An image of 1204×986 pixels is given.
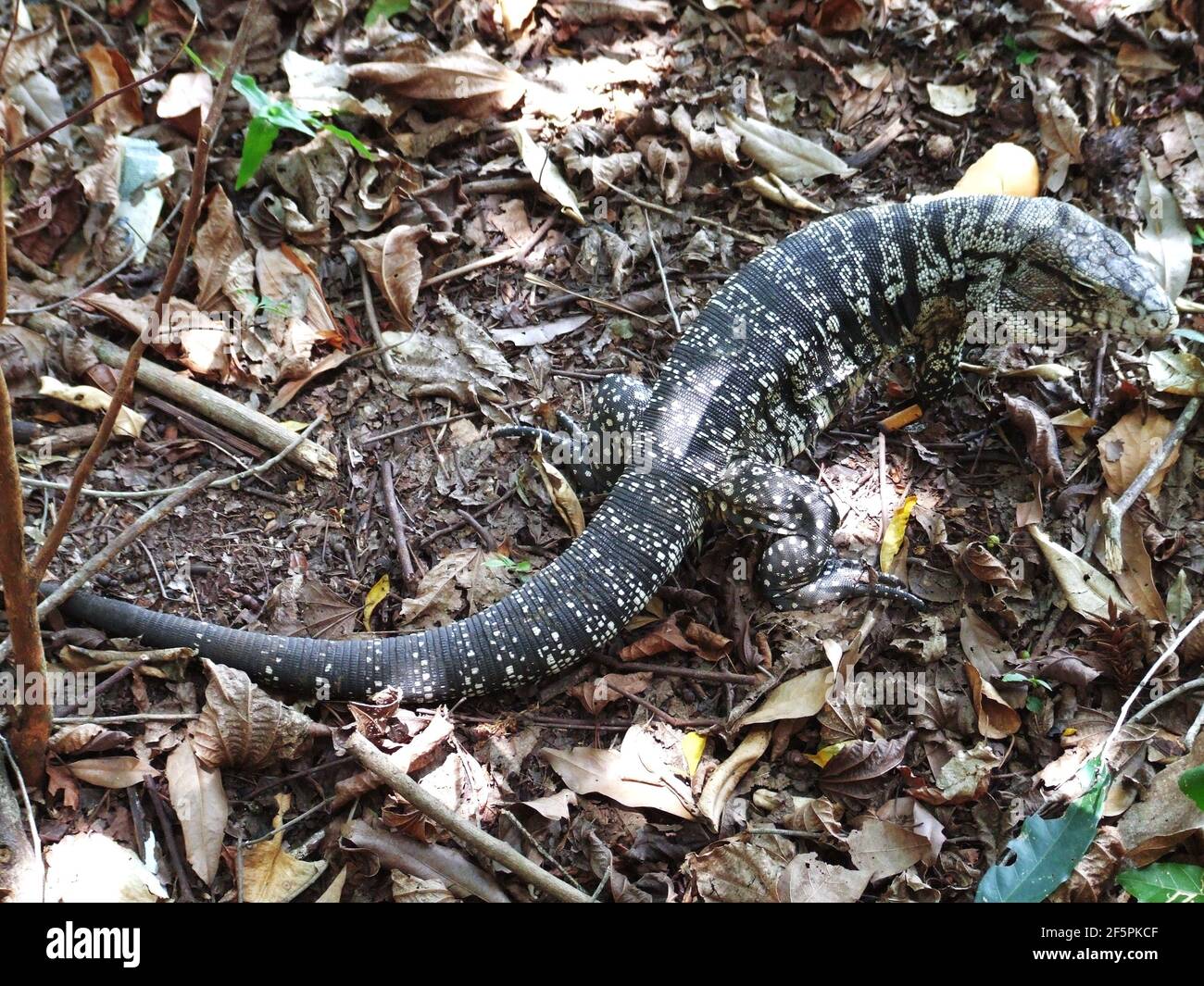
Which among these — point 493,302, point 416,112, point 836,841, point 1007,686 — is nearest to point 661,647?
point 836,841

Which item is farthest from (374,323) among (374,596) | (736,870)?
(736,870)

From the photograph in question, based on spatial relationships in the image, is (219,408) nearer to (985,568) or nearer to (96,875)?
(96,875)

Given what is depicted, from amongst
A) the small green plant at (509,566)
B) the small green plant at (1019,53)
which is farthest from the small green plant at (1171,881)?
the small green plant at (1019,53)

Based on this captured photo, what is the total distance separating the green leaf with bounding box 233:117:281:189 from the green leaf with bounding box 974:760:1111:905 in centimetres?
508

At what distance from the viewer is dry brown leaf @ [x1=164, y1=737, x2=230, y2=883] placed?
3742 millimetres

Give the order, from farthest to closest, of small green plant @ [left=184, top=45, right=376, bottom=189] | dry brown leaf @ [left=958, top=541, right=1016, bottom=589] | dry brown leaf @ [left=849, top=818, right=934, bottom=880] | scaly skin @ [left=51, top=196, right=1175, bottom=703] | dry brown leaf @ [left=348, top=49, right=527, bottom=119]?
1. dry brown leaf @ [left=348, top=49, right=527, bottom=119]
2. small green plant @ [left=184, top=45, right=376, bottom=189]
3. dry brown leaf @ [left=958, top=541, right=1016, bottom=589]
4. scaly skin @ [left=51, top=196, right=1175, bottom=703]
5. dry brown leaf @ [left=849, top=818, right=934, bottom=880]

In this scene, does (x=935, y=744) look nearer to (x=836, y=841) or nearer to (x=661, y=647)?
(x=836, y=841)

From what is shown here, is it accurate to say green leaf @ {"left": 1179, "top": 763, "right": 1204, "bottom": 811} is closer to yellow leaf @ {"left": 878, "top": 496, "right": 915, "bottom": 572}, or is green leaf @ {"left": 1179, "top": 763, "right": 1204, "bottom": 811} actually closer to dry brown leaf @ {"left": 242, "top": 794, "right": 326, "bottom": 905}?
yellow leaf @ {"left": 878, "top": 496, "right": 915, "bottom": 572}

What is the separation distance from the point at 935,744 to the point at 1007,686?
451 millimetres

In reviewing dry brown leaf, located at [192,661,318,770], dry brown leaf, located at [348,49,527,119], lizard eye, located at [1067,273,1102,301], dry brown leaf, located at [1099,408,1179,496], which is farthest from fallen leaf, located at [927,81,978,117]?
dry brown leaf, located at [192,661,318,770]

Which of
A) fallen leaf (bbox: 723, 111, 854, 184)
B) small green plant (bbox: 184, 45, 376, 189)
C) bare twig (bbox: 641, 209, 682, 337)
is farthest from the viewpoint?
fallen leaf (bbox: 723, 111, 854, 184)

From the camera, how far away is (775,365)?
16.7 feet

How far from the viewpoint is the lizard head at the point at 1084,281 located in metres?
4.79

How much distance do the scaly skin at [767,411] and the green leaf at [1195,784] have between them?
4.81 feet
